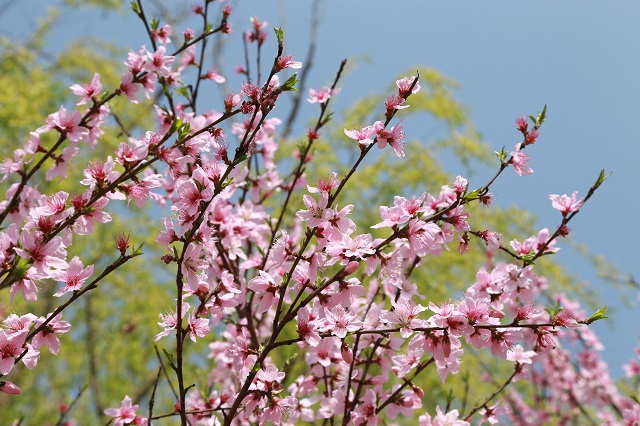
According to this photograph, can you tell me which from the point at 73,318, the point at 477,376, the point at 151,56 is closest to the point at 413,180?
the point at 477,376

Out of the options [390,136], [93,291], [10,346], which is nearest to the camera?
[10,346]

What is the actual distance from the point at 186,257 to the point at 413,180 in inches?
275

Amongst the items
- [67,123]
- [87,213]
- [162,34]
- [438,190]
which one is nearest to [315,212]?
[87,213]

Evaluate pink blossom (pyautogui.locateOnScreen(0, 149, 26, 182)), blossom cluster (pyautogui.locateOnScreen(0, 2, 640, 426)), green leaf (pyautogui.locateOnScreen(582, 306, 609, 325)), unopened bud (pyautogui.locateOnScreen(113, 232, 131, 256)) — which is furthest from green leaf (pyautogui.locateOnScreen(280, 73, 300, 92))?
green leaf (pyautogui.locateOnScreen(582, 306, 609, 325))

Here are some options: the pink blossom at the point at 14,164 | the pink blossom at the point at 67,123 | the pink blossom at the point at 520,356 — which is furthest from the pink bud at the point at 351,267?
the pink blossom at the point at 14,164

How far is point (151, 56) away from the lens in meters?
A: 2.11

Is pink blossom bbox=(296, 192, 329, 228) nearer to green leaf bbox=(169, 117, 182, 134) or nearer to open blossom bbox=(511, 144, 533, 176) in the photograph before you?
green leaf bbox=(169, 117, 182, 134)

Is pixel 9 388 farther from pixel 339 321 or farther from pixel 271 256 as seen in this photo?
pixel 339 321

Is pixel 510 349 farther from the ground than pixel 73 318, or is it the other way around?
pixel 73 318

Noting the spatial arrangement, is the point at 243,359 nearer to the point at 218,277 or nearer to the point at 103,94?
the point at 218,277

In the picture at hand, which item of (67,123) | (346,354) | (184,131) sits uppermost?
(67,123)

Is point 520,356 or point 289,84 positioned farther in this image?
point 520,356

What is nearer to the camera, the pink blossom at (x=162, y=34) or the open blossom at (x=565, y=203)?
the open blossom at (x=565, y=203)

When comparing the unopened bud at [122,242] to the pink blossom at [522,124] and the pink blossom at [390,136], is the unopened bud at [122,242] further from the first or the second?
the pink blossom at [522,124]
